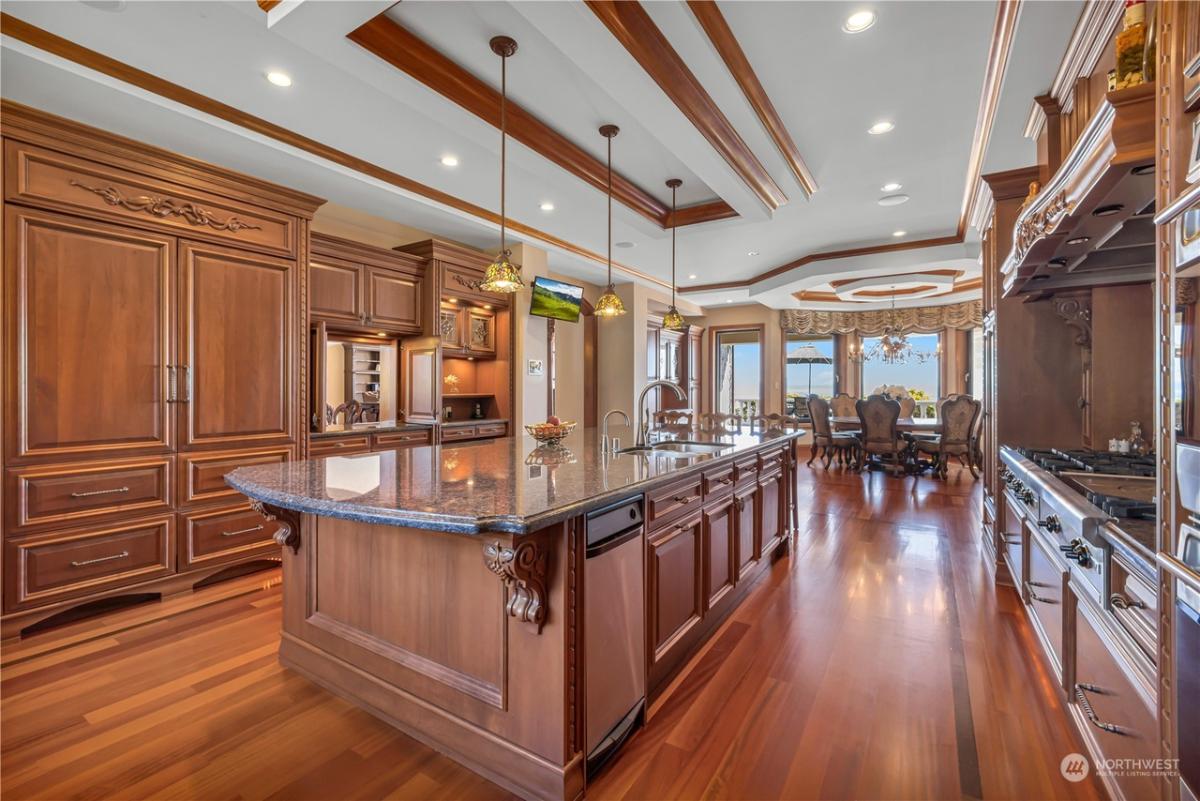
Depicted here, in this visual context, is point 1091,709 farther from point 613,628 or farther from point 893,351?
point 893,351

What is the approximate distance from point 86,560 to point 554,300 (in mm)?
4246

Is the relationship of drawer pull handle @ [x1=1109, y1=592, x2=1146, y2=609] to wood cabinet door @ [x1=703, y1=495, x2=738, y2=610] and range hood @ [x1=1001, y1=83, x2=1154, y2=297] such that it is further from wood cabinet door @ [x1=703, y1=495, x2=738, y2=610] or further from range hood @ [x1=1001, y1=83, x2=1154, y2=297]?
wood cabinet door @ [x1=703, y1=495, x2=738, y2=610]

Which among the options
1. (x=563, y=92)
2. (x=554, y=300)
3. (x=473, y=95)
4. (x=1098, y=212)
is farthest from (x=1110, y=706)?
(x=554, y=300)

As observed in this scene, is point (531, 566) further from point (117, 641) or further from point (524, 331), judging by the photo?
point (524, 331)

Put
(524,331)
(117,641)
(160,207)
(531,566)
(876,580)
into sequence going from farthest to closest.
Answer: (524,331)
(876,580)
(160,207)
(117,641)
(531,566)

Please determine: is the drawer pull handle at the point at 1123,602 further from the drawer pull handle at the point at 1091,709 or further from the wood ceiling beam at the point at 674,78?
the wood ceiling beam at the point at 674,78

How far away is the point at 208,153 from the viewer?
3285 mm

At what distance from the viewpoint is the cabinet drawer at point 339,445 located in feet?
12.5

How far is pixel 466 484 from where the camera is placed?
1717 mm

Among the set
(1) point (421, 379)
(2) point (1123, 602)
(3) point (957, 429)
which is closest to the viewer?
(2) point (1123, 602)

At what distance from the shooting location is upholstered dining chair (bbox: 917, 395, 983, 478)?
6.38 meters

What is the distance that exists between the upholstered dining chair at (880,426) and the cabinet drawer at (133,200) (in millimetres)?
6558

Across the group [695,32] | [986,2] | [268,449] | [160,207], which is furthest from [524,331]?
[986,2]

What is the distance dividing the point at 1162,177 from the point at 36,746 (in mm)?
3575
